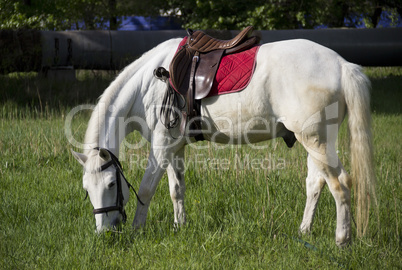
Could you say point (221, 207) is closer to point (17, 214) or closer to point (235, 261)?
point (235, 261)

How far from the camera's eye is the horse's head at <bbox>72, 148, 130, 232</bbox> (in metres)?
3.63

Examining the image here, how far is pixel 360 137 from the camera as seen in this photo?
141 inches

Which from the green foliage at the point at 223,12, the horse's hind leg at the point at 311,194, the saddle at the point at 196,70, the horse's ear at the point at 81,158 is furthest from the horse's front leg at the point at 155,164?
the green foliage at the point at 223,12

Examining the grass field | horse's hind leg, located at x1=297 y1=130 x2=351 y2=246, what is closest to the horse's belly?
horse's hind leg, located at x1=297 y1=130 x2=351 y2=246

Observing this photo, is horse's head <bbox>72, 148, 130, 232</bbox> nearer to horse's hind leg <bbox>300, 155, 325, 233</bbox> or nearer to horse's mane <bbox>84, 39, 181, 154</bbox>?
horse's mane <bbox>84, 39, 181, 154</bbox>

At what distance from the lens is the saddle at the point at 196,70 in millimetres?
3869

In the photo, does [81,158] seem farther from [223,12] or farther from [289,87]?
[223,12]

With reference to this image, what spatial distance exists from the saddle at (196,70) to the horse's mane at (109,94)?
33 cm

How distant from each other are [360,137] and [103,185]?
2018mm

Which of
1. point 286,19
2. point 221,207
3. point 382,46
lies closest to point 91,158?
point 221,207

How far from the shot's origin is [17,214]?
4.39 metres

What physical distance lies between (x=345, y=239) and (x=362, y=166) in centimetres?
58

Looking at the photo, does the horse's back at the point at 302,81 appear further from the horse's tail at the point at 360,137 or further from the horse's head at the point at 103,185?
the horse's head at the point at 103,185

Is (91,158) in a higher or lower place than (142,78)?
lower
